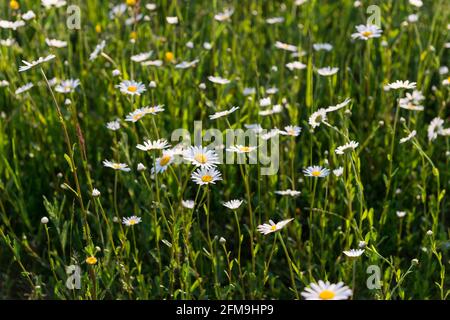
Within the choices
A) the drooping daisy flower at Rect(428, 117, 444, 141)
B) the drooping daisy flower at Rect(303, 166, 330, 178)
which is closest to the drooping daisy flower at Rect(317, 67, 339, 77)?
the drooping daisy flower at Rect(428, 117, 444, 141)

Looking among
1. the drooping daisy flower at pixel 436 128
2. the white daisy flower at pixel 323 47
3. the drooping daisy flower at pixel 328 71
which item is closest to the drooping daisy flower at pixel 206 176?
the drooping daisy flower at pixel 328 71

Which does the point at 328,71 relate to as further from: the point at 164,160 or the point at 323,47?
the point at 164,160

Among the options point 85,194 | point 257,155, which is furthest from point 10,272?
point 257,155

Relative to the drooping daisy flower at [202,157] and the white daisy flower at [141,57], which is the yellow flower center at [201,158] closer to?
the drooping daisy flower at [202,157]

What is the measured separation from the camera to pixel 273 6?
3592 mm

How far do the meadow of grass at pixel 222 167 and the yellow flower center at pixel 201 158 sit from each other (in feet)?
0.14

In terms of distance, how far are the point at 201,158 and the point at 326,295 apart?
1.95ft

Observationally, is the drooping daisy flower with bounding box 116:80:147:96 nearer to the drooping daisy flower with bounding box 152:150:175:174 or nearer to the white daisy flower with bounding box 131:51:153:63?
the white daisy flower with bounding box 131:51:153:63

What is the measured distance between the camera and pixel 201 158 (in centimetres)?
198

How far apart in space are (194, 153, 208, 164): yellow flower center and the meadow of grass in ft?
0.14

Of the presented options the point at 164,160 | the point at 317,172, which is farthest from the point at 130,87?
the point at 317,172

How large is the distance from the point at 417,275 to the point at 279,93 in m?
0.93

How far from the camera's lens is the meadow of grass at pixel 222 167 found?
210cm
